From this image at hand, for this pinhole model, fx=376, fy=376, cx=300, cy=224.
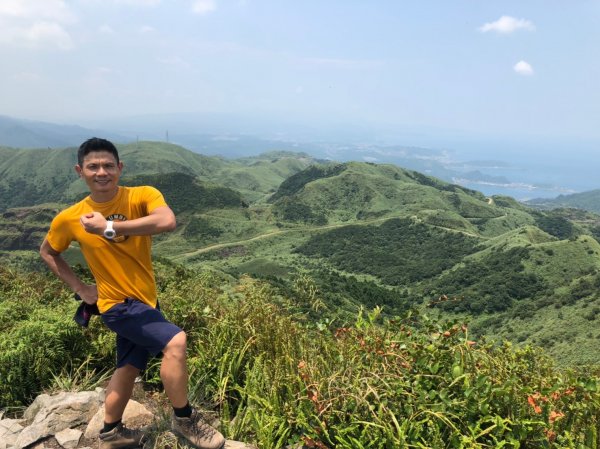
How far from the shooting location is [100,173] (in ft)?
10.2

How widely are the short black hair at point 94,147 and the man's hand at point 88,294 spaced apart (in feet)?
3.74

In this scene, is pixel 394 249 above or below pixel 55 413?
below

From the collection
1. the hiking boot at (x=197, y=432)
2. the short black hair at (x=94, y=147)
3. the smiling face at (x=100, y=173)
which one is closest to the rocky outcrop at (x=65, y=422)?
the hiking boot at (x=197, y=432)

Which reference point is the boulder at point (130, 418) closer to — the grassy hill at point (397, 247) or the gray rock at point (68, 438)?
the gray rock at point (68, 438)

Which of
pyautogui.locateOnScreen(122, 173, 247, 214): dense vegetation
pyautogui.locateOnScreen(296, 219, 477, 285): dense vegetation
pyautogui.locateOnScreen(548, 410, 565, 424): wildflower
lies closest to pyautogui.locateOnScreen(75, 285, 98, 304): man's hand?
pyautogui.locateOnScreen(548, 410, 565, 424): wildflower

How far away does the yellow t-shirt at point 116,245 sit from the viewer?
3.16 metres

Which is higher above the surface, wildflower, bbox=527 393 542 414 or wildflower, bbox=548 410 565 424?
wildflower, bbox=527 393 542 414

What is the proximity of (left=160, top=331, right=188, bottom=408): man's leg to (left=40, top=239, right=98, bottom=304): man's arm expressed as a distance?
971mm

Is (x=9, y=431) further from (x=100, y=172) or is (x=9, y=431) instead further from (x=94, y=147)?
(x=94, y=147)

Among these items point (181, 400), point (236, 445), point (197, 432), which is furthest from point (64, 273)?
point (236, 445)

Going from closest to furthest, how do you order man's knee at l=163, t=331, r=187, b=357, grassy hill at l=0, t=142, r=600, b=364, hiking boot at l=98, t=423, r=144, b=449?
man's knee at l=163, t=331, r=187, b=357
hiking boot at l=98, t=423, r=144, b=449
grassy hill at l=0, t=142, r=600, b=364

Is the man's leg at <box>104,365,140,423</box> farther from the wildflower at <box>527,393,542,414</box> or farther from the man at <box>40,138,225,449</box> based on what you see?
the wildflower at <box>527,393,542,414</box>

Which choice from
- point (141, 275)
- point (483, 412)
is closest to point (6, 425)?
point (141, 275)

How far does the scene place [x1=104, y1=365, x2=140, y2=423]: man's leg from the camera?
3379mm
